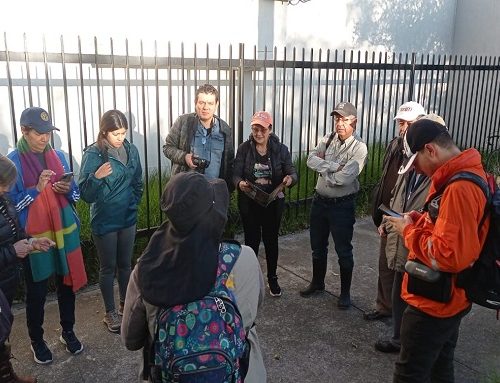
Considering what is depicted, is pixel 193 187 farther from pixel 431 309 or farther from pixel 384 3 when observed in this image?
pixel 384 3

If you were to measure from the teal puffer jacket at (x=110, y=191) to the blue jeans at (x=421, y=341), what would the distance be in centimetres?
216

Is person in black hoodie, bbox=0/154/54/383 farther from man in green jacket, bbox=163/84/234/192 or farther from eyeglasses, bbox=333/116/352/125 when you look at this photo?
eyeglasses, bbox=333/116/352/125

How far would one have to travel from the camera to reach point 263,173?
13.5 feet

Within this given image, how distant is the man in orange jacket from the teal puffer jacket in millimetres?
2008

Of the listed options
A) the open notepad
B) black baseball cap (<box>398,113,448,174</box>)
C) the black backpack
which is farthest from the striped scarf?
the black backpack

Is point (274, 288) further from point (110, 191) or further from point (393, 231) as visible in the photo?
point (110, 191)

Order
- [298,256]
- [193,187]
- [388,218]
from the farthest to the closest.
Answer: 1. [298,256]
2. [388,218]
3. [193,187]

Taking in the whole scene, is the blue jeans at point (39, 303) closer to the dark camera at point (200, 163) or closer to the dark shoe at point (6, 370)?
the dark shoe at point (6, 370)

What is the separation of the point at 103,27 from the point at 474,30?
9.25m

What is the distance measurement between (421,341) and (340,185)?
1.79m

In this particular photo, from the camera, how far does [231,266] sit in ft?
5.78

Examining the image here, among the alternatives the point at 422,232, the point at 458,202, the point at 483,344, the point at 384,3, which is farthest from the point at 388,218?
the point at 384,3

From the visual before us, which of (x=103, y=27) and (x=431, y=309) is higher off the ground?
(x=103, y=27)

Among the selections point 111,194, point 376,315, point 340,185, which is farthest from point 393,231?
point 111,194
